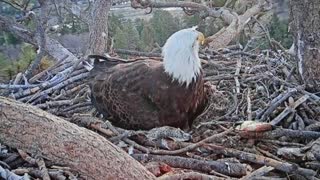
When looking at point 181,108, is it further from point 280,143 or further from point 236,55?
point 236,55

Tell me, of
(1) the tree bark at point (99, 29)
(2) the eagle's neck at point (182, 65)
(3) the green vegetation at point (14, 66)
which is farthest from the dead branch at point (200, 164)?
(3) the green vegetation at point (14, 66)

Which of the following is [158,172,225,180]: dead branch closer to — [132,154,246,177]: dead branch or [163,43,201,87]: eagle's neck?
[132,154,246,177]: dead branch

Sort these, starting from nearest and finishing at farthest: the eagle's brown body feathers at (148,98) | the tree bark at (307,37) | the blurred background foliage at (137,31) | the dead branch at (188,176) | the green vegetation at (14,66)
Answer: the dead branch at (188,176) < the eagle's brown body feathers at (148,98) < the tree bark at (307,37) < the green vegetation at (14,66) < the blurred background foliage at (137,31)

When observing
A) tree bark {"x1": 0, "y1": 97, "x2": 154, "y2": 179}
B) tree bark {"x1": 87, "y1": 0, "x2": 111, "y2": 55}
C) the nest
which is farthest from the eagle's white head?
tree bark {"x1": 87, "y1": 0, "x2": 111, "y2": 55}

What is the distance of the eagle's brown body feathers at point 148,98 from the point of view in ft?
Result: 10.3

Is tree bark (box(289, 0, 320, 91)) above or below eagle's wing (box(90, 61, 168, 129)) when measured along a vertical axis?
above

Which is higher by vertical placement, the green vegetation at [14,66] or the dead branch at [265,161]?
the green vegetation at [14,66]

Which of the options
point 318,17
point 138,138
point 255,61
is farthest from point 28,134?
point 255,61

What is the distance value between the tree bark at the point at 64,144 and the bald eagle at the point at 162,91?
1067 mm

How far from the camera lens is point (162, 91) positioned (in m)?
3.14

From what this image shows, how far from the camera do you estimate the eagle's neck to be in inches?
125

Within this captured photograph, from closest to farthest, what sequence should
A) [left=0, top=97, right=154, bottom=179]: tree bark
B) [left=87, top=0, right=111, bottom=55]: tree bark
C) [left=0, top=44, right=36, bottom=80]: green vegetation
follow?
[left=0, top=97, right=154, bottom=179]: tree bark, [left=87, top=0, right=111, bottom=55]: tree bark, [left=0, top=44, right=36, bottom=80]: green vegetation

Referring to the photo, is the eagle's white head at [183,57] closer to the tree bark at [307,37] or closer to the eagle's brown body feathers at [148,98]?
the eagle's brown body feathers at [148,98]

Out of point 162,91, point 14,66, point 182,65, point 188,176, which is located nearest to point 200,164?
point 188,176
